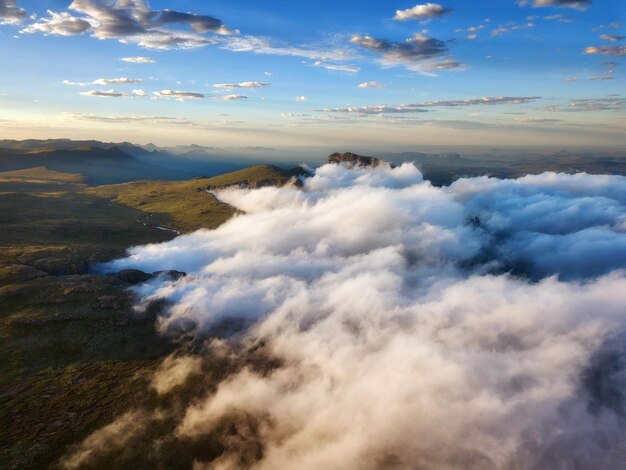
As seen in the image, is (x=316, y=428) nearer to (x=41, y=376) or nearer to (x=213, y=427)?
(x=213, y=427)

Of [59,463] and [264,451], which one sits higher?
[59,463]

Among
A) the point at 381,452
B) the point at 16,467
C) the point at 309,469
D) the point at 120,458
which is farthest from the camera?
the point at 381,452

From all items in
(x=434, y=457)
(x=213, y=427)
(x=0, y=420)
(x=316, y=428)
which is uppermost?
(x=0, y=420)

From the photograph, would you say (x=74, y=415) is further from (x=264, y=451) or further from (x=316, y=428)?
(x=316, y=428)

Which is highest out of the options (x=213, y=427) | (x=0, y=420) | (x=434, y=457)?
(x=0, y=420)

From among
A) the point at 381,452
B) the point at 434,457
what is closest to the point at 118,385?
the point at 381,452

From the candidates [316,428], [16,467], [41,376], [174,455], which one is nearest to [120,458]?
[174,455]

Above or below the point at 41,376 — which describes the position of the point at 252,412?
below

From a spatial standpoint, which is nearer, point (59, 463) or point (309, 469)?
point (59, 463)

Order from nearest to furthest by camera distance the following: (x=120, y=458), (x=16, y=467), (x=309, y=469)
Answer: (x=16, y=467) → (x=120, y=458) → (x=309, y=469)
